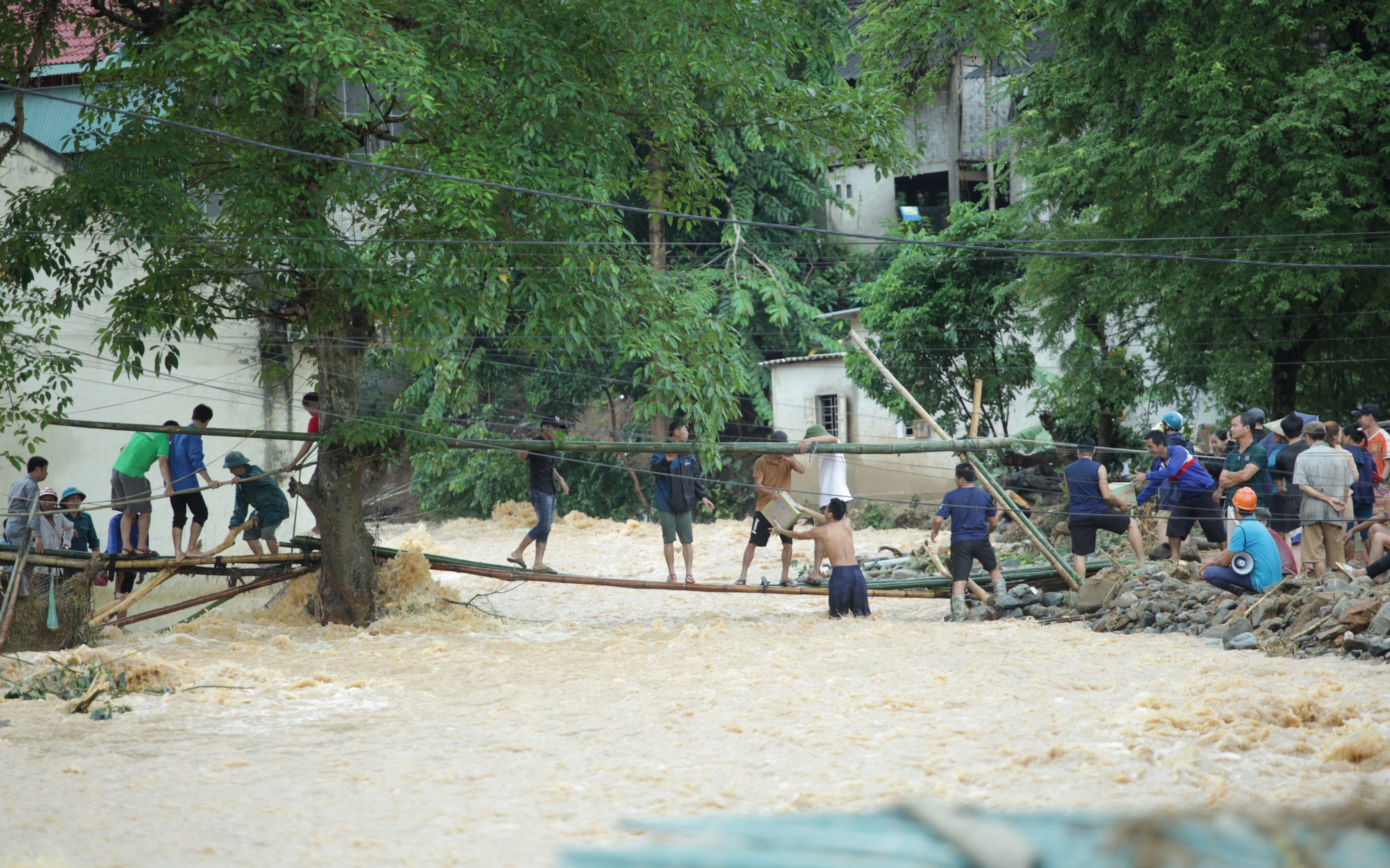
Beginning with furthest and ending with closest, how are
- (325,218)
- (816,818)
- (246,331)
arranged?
(246,331), (325,218), (816,818)

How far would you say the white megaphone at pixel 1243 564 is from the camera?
934cm

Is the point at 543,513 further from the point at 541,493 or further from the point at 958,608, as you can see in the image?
the point at 958,608

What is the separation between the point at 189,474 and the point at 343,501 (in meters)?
1.77

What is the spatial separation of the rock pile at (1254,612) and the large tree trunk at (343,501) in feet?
23.2

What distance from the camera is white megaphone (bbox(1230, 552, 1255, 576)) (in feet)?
30.7

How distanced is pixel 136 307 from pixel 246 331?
5.85m

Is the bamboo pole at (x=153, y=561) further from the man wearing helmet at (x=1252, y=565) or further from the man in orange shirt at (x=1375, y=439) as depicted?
the man in orange shirt at (x=1375, y=439)

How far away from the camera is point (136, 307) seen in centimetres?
953

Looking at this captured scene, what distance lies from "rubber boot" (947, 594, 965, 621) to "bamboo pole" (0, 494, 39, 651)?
8.43 m

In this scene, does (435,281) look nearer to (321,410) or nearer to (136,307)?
(321,410)

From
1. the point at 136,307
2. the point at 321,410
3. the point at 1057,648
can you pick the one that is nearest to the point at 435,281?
the point at 321,410

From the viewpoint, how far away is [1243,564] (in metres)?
9.41

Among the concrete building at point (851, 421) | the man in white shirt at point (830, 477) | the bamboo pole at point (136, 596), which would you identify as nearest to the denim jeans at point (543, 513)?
the man in white shirt at point (830, 477)

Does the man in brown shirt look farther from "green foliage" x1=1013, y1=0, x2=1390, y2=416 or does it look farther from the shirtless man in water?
"green foliage" x1=1013, y1=0, x2=1390, y2=416
